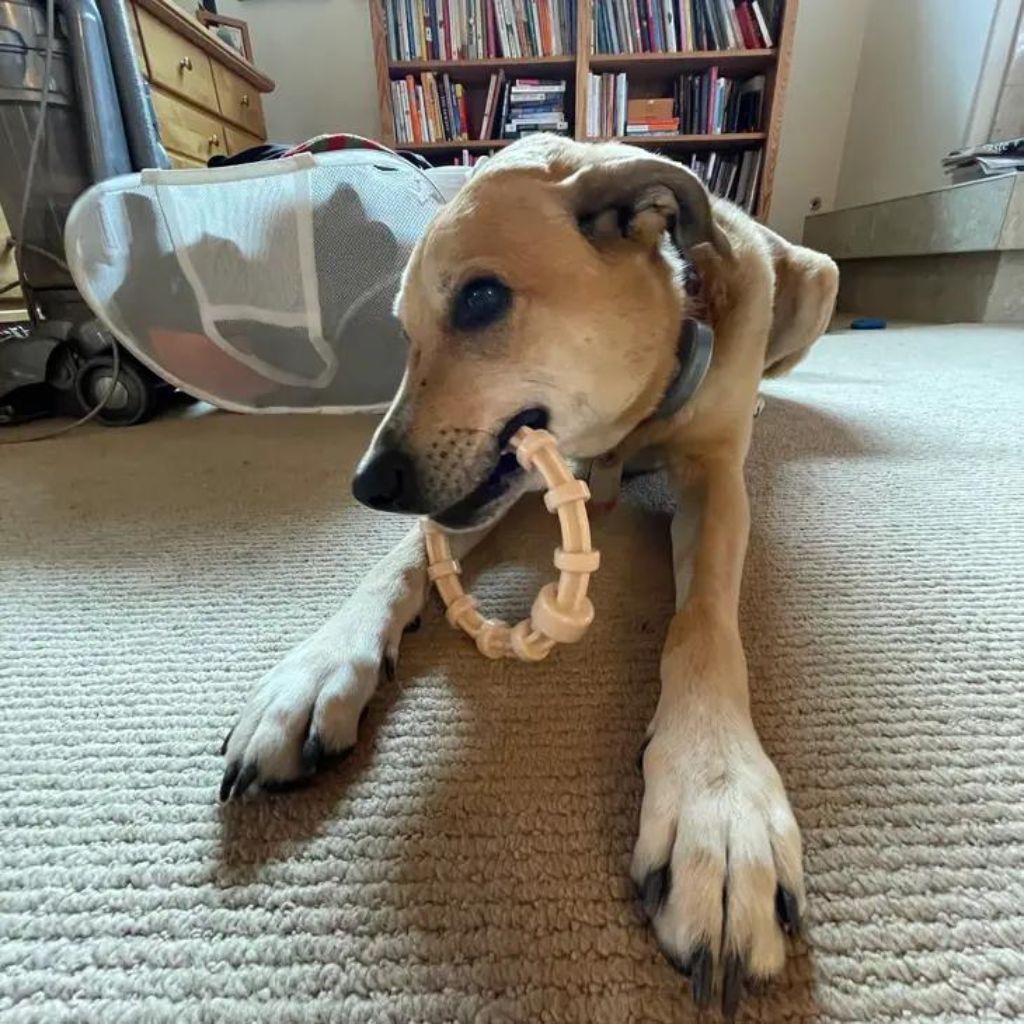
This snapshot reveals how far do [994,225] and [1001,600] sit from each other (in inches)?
114

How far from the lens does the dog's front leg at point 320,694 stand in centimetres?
51

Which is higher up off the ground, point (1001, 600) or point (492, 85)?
point (492, 85)

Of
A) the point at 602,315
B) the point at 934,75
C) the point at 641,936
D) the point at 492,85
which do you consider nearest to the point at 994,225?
the point at 934,75

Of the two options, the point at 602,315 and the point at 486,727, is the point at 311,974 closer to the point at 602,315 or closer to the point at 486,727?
the point at 486,727

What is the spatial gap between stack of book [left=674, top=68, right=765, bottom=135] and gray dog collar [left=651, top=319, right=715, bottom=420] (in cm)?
330

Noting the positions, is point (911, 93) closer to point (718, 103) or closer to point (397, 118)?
point (718, 103)

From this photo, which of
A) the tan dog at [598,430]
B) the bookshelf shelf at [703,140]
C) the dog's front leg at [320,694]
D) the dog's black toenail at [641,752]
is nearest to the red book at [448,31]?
the bookshelf shelf at [703,140]

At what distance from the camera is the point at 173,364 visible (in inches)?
57.6

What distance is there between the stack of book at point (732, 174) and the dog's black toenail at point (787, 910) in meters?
3.88

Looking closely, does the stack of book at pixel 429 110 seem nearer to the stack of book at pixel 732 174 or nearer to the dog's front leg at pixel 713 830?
the stack of book at pixel 732 174

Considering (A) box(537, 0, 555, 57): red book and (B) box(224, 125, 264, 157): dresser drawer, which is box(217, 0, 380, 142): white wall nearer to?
(B) box(224, 125, 264, 157): dresser drawer

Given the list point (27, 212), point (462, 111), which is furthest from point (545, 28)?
point (27, 212)

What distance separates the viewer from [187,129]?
253 cm

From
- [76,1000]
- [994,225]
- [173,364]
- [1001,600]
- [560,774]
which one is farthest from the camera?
[994,225]
